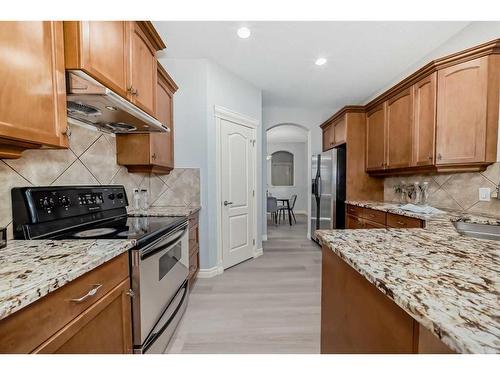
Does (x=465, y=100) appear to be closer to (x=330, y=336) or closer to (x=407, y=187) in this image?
(x=407, y=187)

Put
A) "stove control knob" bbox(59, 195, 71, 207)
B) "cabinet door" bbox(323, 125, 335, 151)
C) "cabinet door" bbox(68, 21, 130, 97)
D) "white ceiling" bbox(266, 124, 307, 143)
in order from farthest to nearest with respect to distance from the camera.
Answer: "white ceiling" bbox(266, 124, 307, 143) → "cabinet door" bbox(323, 125, 335, 151) → "stove control knob" bbox(59, 195, 71, 207) → "cabinet door" bbox(68, 21, 130, 97)

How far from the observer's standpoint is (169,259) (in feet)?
5.34

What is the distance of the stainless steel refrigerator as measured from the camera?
11.8ft

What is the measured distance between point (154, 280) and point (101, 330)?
1.30 feet

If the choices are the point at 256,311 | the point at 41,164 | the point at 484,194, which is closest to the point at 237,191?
the point at 256,311

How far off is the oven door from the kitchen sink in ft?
6.56

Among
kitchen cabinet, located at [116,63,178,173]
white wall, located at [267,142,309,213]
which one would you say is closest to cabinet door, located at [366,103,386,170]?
kitchen cabinet, located at [116,63,178,173]

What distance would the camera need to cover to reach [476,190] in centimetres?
210

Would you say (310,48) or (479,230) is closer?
(479,230)

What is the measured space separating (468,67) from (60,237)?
10.5 ft

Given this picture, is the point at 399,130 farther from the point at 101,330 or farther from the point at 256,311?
the point at 101,330

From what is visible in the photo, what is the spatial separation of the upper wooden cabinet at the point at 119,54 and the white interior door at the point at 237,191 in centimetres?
122

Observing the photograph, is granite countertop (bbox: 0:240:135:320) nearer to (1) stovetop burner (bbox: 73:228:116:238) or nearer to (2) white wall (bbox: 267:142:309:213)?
(1) stovetop burner (bbox: 73:228:116:238)

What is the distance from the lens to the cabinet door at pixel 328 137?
404cm
